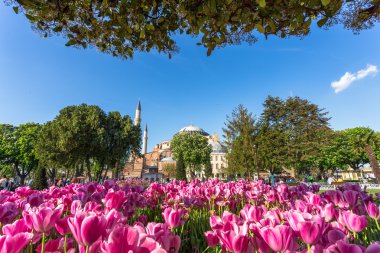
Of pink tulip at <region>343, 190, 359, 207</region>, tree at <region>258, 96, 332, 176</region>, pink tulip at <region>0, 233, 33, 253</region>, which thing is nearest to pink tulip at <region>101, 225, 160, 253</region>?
pink tulip at <region>0, 233, 33, 253</region>

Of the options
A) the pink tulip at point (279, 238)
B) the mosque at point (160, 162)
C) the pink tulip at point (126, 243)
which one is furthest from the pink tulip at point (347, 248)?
the mosque at point (160, 162)

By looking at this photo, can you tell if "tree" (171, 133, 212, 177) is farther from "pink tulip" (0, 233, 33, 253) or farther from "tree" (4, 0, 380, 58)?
"pink tulip" (0, 233, 33, 253)

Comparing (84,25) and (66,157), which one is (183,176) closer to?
(66,157)

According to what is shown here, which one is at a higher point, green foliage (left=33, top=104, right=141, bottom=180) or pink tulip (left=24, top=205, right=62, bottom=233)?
green foliage (left=33, top=104, right=141, bottom=180)

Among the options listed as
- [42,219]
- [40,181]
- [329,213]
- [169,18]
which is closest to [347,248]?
[329,213]

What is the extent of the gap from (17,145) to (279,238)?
1993 inches

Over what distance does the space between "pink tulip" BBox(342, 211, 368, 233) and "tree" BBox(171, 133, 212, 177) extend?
46.3 metres

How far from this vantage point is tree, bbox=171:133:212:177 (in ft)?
158

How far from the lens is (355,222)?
5.62 feet

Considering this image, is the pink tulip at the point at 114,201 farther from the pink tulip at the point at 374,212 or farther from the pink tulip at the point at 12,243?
the pink tulip at the point at 374,212

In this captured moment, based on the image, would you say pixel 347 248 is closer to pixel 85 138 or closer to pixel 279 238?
pixel 279 238

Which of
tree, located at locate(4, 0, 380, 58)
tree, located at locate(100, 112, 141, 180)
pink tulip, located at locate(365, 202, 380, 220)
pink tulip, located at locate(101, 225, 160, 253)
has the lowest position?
pink tulip, located at locate(365, 202, 380, 220)

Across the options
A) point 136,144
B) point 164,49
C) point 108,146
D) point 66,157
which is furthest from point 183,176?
point 164,49

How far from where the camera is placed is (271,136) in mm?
33031
